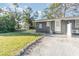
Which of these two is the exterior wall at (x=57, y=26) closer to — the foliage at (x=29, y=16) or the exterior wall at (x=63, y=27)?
the exterior wall at (x=63, y=27)

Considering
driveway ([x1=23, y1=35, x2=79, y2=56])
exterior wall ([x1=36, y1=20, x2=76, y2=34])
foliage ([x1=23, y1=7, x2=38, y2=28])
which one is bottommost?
driveway ([x1=23, y1=35, x2=79, y2=56])

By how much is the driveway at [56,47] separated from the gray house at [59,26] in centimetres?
13

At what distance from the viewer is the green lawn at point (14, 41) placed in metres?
3.45

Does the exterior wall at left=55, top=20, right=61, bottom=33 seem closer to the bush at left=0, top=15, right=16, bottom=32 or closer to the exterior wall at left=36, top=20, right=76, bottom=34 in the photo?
the exterior wall at left=36, top=20, right=76, bottom=34

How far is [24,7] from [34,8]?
194mm

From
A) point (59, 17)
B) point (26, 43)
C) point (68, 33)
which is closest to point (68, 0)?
point (59, 17)

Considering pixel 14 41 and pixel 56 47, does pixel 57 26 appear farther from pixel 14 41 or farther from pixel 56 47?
pixel 14 41

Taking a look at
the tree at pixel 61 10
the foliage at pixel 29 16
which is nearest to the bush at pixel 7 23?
the foliage at pixel 29 16

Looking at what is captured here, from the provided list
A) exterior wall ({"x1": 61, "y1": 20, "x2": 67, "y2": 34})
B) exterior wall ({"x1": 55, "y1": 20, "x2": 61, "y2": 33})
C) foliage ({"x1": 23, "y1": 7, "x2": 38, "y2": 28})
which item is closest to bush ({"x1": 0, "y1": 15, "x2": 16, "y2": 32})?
foliage ({"x1": 23, "y1": 7, "x2": 38, "y2": 28})

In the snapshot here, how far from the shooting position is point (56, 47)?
3.58 m

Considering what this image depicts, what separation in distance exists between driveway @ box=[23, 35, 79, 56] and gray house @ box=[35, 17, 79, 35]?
127mm

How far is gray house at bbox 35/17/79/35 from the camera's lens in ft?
12.1

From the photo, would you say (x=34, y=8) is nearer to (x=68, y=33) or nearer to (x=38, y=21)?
(x=38, y=21)

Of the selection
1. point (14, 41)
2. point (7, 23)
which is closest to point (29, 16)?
point (7, 23)
